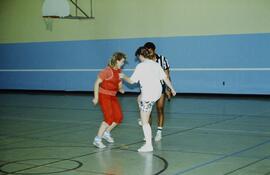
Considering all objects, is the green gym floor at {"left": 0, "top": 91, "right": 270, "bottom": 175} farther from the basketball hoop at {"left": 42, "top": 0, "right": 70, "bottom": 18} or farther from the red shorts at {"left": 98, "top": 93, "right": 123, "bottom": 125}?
the basketball hoop at {"left": 42, "top": 0, "right": 70, "bottom": 18}

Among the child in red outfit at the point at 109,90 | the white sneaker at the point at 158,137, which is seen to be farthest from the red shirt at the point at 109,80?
the white sneaker at the point at 158,137

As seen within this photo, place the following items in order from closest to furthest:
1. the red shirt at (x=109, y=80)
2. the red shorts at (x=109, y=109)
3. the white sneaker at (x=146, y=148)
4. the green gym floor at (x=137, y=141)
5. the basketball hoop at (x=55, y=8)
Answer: the green gym floor at (x=137, y=141) → the white sneaker at (x=146, y=148) → the red shirt at (x=109, y=80) → the red shorts at (x=109, y=109) → the basketball hoop at (x=55, y=8)

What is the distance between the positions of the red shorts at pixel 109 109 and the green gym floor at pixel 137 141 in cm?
50

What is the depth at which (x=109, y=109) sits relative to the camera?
29.9ft

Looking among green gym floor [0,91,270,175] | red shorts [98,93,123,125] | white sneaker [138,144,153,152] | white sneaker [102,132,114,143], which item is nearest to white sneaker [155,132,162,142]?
green gym floor [0,91,270,175]

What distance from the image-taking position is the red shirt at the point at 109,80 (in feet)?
29.3

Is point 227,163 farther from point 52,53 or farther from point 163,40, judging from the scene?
point 52,53

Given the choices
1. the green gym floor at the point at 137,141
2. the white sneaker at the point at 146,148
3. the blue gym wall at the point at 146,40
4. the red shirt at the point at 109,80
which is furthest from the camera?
the blue gym wall at the point at 146,40

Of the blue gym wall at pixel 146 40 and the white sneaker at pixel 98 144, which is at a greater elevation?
the blue gym wall at pixel 146 40

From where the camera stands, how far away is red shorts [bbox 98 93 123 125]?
9094mm

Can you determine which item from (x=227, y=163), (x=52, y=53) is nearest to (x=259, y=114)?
(x=227, y=163)

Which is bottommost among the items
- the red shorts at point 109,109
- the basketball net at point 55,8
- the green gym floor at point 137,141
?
the green gym floor at point 137,141

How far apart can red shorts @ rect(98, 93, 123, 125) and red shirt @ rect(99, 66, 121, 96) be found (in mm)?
92

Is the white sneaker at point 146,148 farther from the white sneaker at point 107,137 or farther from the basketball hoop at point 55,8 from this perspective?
the basketball hoop at point 55,8
